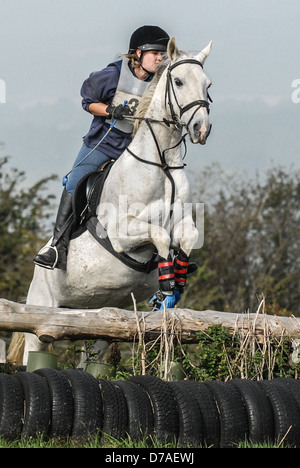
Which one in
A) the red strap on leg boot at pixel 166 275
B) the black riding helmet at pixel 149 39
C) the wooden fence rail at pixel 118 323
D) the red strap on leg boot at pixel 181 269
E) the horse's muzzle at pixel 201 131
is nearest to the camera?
the wooden fence rail at pixel 118 323

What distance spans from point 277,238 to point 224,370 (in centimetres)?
1820

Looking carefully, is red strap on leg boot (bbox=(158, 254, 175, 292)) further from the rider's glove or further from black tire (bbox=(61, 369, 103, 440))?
black tire (bbox=(61, 369, 103, 440))

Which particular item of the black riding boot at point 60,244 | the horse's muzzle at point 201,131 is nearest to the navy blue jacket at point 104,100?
the black riding boot at point 60,244

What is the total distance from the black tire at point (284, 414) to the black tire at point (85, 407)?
1074mm

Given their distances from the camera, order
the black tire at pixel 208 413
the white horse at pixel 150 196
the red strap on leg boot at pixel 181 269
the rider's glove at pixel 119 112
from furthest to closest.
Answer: the rider's glove at pixel 119 112
the red strap on leg boot at pixel 181 269
the white horse at pixel 150 196
the black tire at pixel 208 413

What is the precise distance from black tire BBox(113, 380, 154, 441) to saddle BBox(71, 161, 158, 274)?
86.9 inches

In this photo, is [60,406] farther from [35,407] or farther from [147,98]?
[147,98]

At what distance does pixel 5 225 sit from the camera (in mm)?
23781

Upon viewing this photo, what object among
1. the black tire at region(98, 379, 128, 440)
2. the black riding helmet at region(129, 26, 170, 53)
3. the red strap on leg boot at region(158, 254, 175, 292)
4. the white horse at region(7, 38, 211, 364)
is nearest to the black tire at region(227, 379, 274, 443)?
the black tire at region(98, 379, 128, 440)

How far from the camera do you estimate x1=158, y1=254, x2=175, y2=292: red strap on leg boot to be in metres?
6.52

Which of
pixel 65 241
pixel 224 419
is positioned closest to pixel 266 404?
pixel 224 419

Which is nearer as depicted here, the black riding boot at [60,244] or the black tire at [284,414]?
the black tire at [284,414]

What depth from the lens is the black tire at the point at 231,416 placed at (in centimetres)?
466

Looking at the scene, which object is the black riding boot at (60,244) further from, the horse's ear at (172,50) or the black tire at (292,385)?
the black tire at (292,385)
